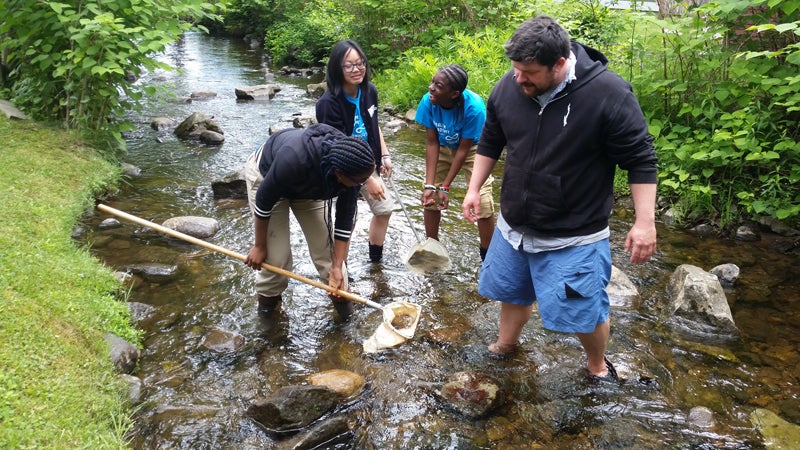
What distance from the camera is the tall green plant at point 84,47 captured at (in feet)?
21.8

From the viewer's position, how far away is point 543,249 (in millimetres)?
3221

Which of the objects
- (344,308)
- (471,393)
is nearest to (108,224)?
(344,308)

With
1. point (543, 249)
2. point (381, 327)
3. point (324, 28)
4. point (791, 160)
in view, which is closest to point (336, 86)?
point (381, 327)

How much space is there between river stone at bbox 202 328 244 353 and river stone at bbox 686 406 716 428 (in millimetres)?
3130

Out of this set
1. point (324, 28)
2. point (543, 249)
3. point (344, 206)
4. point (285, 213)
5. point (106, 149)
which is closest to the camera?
point (543, 249)

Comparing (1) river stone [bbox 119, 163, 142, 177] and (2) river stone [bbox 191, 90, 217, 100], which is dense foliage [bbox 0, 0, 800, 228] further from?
(2) river stone [bbox 191, 90, 217, 100]

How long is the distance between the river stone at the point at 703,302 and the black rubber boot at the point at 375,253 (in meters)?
2.68

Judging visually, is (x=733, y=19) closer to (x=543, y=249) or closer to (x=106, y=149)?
(x=543, y=249)

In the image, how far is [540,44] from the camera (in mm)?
2760

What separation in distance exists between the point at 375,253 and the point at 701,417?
3.16m

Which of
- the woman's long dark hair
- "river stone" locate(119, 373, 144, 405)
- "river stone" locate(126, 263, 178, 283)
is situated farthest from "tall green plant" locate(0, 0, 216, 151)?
"river stone" locate(119, 373, 144, 405)

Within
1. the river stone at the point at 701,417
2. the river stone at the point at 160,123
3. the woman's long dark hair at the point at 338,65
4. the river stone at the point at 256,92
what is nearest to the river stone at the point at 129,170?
the river stone at the point at 160,123

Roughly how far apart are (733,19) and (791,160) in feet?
5.22

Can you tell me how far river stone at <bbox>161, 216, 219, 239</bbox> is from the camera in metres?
6.20
